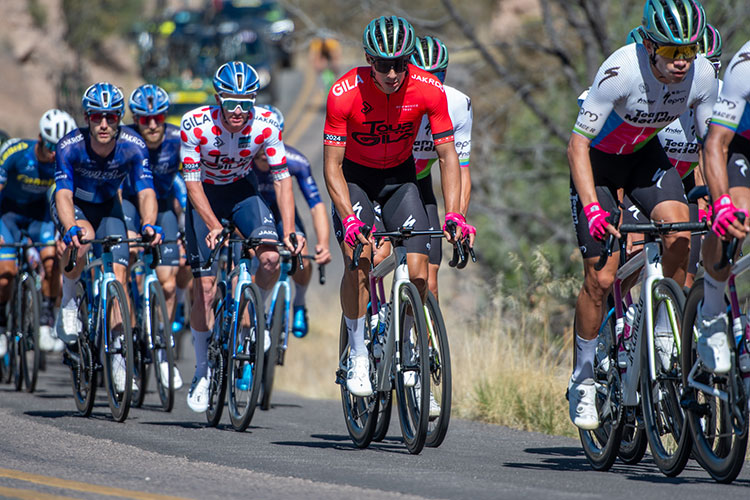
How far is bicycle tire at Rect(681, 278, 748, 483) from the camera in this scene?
19.3 ft

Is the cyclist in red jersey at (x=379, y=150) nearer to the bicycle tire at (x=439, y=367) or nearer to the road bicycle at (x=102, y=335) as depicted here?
the bicycle tire at (x=439, y=367)

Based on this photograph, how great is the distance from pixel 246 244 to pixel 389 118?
167 cm

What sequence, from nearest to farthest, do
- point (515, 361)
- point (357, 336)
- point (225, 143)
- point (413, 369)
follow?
point (413, 369), point (357, 336), point (225, 143), point (515, 361)

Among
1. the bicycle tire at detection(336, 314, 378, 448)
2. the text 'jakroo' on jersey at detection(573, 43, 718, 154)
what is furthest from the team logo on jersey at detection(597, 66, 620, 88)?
the bicycle tire at detection(336, 314, 378, 448)

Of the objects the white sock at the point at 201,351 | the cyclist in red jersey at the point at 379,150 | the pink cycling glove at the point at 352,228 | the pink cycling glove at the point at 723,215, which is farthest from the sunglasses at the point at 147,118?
the pink cycling glove at the point at 723,215

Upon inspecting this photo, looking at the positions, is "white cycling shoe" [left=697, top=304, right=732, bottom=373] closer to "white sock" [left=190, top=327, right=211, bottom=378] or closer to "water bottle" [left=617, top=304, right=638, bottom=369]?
"water bottle" [left=617, top=304, right=638, bottom=369]

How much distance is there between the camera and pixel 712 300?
5992mm

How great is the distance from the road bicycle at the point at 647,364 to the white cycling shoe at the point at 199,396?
10.5 ft

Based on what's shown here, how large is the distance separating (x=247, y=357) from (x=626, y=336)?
289 centimetres

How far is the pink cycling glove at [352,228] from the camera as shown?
23.3ft

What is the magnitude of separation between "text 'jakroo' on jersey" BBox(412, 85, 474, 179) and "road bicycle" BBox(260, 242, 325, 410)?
1053mm

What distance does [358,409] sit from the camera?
7.93m

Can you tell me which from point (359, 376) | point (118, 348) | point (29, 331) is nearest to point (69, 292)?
point (118, 348)

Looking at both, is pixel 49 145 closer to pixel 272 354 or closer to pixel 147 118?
pixel 147 118
